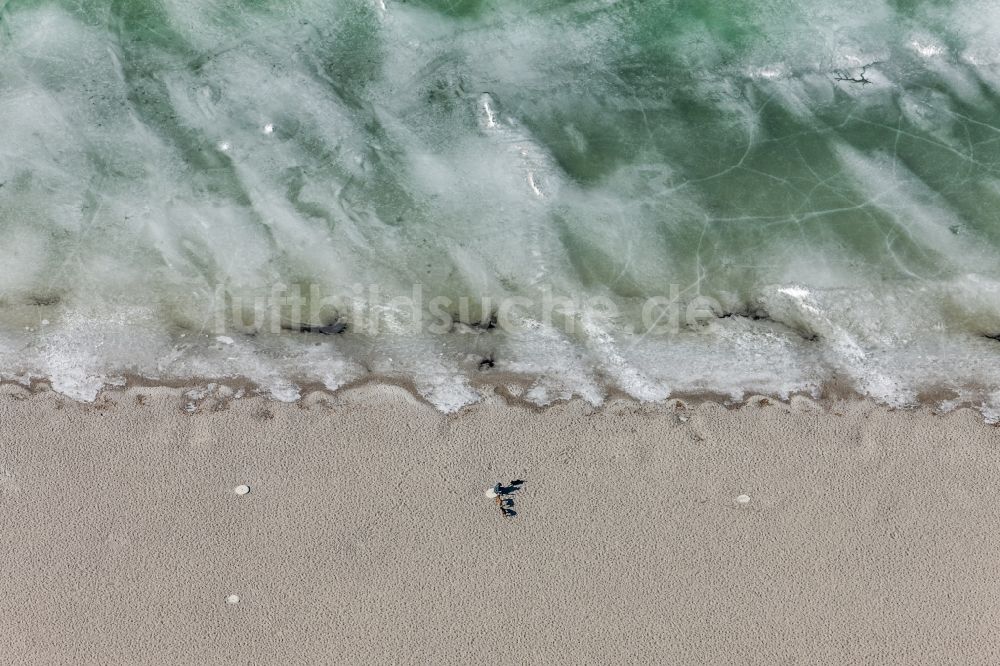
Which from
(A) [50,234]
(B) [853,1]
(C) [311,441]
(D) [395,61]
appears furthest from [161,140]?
(B) [853,1]

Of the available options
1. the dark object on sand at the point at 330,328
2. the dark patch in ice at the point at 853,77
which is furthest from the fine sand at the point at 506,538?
the dark patch in ice at the point at 853,77

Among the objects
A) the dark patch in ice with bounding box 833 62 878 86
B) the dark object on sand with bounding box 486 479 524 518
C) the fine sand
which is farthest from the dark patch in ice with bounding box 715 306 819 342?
the dark object on sand with bounding box 486 479 524 518

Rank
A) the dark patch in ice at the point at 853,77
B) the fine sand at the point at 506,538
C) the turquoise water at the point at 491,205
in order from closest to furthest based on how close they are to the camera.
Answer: the fine sand at the point at 506,538 → the turquoise water at the point at 491,205 → the dark patch in ice at the point at 853,77

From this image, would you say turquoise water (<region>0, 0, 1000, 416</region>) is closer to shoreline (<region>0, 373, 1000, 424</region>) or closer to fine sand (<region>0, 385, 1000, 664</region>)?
shoreline (<region>0, 373, 1000, 424</region>)

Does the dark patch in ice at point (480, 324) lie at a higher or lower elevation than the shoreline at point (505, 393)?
higher

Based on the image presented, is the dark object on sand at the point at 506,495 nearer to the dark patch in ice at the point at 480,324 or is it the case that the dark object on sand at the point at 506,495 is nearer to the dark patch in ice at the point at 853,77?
the dark patch in ice at the point at 480,324

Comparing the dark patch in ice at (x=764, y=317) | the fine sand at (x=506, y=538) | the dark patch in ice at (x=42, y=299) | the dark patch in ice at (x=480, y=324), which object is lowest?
the fine sand at (x=506, y=538)

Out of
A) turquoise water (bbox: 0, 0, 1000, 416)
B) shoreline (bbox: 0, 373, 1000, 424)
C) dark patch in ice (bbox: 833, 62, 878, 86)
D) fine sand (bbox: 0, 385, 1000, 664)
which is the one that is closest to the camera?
fine sand (bbox: 0, 385, 1000, 664)

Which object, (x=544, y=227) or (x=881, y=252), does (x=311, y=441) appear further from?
(x=881, y=252)
